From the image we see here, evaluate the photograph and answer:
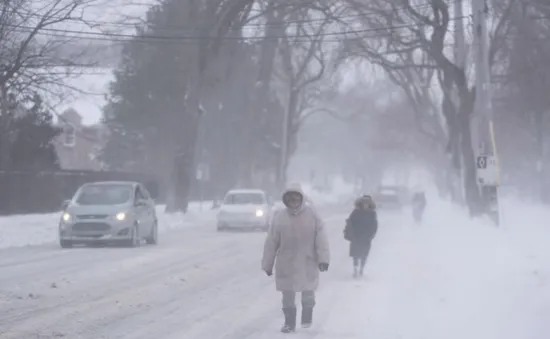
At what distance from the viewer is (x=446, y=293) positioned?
1816 cm

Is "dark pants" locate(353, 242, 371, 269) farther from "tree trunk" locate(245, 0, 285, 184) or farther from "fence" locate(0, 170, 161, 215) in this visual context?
"tree trunk" locate(245, 0, 285, 184)

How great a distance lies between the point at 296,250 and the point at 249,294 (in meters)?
5.52

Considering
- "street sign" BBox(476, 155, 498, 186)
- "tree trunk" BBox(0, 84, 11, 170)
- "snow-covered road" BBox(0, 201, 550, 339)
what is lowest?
"snow-covered road" BBox(0, 201, 550, 339)

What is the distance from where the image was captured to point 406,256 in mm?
28750

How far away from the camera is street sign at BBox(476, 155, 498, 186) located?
3294 centimetres

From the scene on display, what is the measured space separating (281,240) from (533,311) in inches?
158

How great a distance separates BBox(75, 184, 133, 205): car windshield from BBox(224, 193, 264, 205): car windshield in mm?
12197

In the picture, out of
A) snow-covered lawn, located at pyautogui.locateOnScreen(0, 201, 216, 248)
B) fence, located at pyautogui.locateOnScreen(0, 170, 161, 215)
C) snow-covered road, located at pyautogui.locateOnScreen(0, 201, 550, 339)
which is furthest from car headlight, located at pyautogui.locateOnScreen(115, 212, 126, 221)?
fence, located at pyautogui.locateOnScreen(0, 170, 161, 215)

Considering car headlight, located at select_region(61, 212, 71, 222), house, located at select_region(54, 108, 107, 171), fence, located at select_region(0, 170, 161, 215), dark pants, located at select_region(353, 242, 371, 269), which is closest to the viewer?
dark pants, located at select_region(353, 242, 371, 269)

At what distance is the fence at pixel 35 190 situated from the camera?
156 ft

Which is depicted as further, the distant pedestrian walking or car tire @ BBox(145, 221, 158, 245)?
the distant pedestrian walking

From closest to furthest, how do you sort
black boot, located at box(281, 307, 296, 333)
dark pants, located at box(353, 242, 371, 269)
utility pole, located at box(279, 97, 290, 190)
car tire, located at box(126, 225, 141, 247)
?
1. black boot, located at box(281, 307, 296, 333)
2. dark pants, located at box(353, 242, 371, 269)
3. car tire, located at box(126, 225, 141, 247)
4. utility pole, located at box(279, 97, 290, 190)

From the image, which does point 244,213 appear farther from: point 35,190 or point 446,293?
point 446,293

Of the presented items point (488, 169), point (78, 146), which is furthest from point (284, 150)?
point (78, 146)
